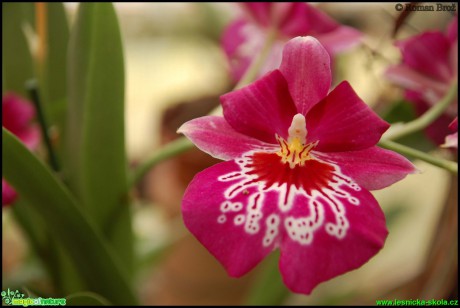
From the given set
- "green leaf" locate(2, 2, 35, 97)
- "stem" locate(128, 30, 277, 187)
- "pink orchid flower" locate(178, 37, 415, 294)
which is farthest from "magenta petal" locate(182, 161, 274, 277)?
"green leaf" locate(2, 2, 35, 97)

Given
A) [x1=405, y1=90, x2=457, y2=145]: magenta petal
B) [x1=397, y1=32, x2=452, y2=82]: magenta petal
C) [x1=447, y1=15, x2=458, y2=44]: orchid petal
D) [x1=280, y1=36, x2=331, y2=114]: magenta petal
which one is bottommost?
[x1=405, y1=90, x2=457, y2=145]: magenta petal

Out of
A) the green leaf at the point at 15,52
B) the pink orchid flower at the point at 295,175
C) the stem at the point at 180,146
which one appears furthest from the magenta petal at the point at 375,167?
the green leaf at the point at 15,52

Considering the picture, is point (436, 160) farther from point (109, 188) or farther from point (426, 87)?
point (109, 188)

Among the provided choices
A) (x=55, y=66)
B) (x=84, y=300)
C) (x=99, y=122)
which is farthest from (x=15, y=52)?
(x=84, y=300)

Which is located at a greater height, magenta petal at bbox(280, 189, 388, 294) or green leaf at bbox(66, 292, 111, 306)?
magenta petal at bbox(280, 189, 388, 294)

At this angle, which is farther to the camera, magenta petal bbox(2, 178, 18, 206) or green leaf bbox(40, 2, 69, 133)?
green leaf bbox(40, 2, 69, 133)

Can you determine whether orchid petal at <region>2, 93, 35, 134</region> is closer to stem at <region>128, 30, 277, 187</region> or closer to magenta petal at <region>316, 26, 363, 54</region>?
stem at <region>128, 30, 277, 187</region>

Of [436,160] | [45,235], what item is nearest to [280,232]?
[436,160]
